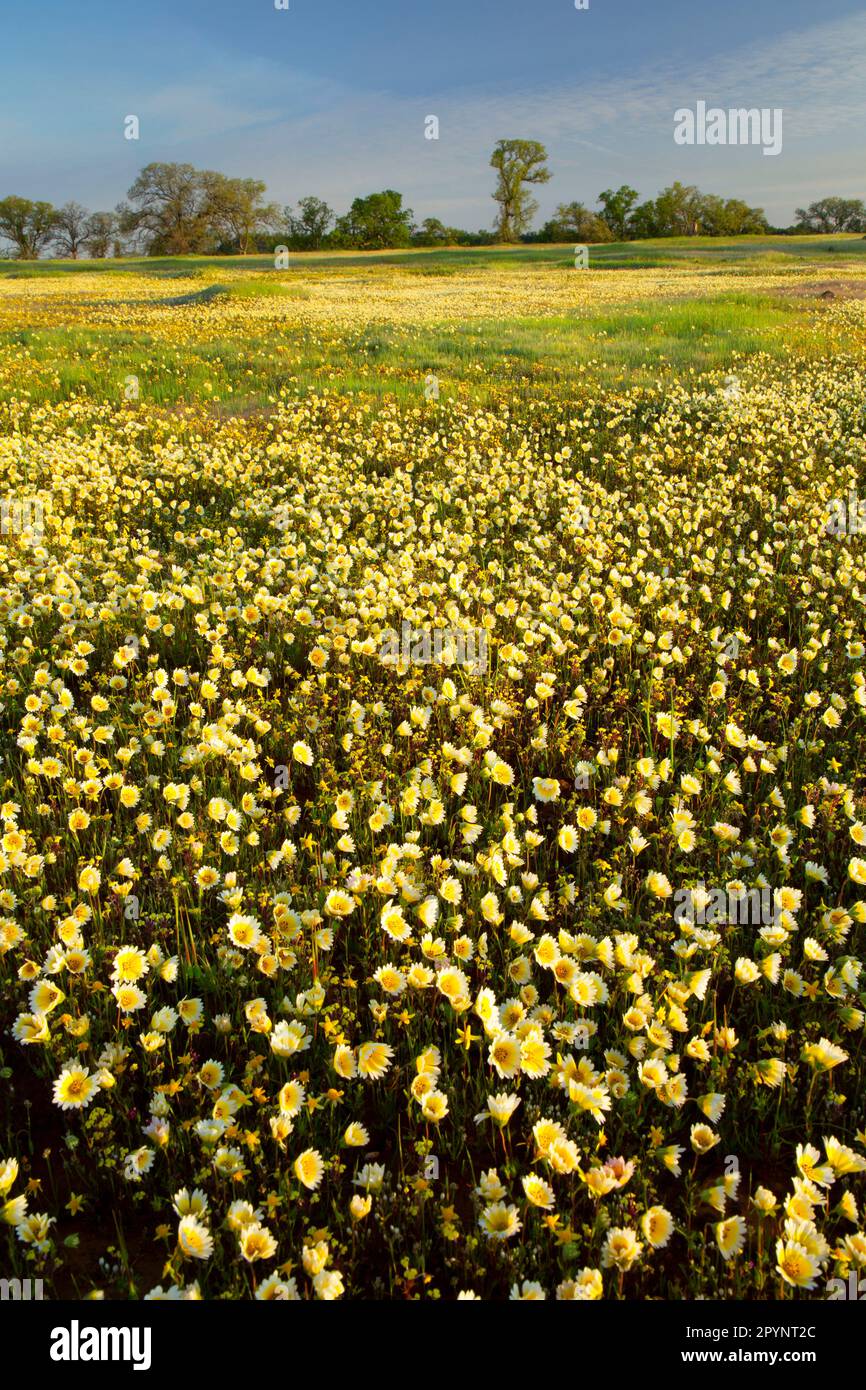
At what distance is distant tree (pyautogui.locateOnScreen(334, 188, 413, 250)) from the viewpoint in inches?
3905

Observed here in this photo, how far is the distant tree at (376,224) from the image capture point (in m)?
99.2

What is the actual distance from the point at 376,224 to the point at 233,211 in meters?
17.6

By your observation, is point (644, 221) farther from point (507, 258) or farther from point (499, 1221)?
point (499, 1221)

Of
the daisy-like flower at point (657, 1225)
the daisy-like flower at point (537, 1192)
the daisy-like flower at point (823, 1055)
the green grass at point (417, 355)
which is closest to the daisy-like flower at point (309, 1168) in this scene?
the daisy-like flower at point (537, 1192)

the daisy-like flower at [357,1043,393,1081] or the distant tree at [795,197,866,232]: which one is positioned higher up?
the distant tree at [795,197,866,232]

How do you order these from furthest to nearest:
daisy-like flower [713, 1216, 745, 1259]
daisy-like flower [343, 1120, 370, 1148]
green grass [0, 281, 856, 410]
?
1. green grass [0, 281, 856, 410]
2. daisy-like flower [343, 1120, 370, 1148]
3. daisy-like flower [713, 1216, 745, 1259]

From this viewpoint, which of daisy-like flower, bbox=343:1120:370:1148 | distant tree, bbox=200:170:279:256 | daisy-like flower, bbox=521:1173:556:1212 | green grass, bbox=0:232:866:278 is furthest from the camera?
distant tree, bbox=200:170:279:256

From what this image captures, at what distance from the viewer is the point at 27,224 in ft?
348

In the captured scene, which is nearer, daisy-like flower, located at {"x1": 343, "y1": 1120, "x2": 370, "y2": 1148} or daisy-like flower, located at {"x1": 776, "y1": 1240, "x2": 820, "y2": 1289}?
daisy-like flower, located at {"x1": 776, "y1": 1240, "x2": 820, "y2": 1289}

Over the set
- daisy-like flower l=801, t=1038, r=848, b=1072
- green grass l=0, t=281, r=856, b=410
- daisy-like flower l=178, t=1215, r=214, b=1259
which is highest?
green grass l=0, t=281, r=856, b=410

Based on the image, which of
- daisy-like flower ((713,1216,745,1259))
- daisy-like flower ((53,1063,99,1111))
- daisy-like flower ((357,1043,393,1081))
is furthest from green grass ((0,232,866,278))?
daisy-like flower ((713,1216,745,1259))

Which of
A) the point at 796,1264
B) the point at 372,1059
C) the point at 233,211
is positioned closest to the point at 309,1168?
the point at 372,1059

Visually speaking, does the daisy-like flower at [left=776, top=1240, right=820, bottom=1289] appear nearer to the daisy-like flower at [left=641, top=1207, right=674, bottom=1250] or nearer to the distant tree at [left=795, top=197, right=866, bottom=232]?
the daisy-like flower at [left=641, top=1207, right=674, bottom=1250]

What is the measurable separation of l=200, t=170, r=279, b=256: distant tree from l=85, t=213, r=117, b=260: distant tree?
2462 cm
